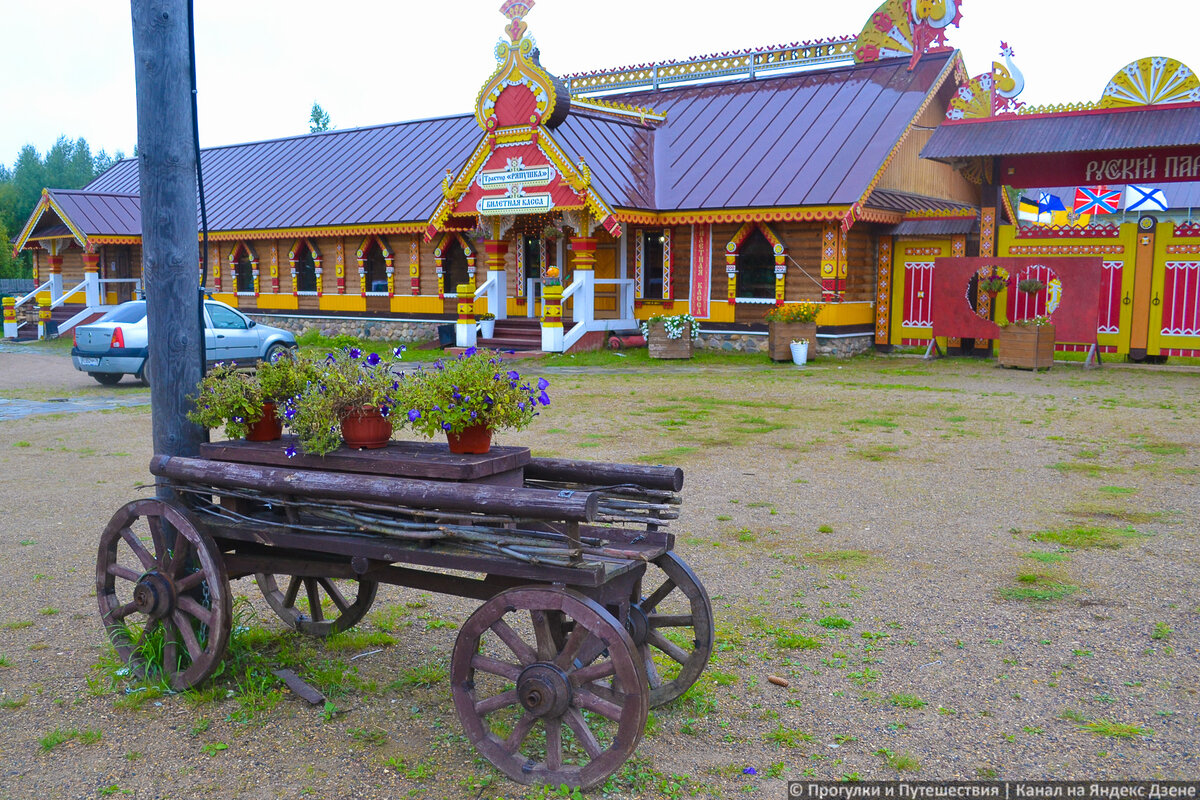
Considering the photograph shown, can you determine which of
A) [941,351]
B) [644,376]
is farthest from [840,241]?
[644,376]

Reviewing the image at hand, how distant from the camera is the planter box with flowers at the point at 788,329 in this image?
19234 mm

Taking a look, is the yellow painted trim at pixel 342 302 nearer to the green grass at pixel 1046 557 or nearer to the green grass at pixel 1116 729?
the green grass at pixel 1046 557

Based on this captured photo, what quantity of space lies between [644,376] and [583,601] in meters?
13.7

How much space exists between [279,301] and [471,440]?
86.4ft

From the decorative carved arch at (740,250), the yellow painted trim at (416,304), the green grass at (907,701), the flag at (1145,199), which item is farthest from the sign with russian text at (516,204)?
the flag at (1145,199)

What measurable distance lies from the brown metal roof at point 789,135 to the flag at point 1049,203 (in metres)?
15.1

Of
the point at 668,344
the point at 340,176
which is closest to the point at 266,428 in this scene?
the point at 668,344

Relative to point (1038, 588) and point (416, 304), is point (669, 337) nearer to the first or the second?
point (416, 304)

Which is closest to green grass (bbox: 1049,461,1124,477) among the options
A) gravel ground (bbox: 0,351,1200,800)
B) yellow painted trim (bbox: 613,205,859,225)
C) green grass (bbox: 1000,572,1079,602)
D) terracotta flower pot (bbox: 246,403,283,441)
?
gravel ground (bbox: 0,351,1200,800)

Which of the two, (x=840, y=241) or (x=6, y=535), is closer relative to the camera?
(x=6, y=535)

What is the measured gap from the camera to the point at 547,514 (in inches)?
139

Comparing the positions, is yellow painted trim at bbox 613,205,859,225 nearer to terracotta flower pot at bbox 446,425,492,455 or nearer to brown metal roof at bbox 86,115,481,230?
brown metal roof at bbox 86,115,481,230

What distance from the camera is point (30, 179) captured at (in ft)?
236

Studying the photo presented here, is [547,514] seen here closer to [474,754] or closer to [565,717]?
[565,717]
